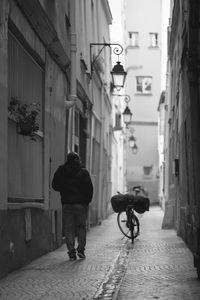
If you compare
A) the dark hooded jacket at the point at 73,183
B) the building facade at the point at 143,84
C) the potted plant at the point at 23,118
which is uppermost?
the building facade at the point at 143,84

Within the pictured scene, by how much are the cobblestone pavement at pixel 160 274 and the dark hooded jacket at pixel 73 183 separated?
1276 millimetres

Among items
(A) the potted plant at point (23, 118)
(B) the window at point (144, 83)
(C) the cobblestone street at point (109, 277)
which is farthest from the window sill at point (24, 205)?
(B) the window at point (144, 83)

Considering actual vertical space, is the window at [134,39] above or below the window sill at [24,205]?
above

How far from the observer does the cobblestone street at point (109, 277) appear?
280 inches

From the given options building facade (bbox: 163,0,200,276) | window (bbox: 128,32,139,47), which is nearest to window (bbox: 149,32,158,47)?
window (bbox: 128,32,139,47)

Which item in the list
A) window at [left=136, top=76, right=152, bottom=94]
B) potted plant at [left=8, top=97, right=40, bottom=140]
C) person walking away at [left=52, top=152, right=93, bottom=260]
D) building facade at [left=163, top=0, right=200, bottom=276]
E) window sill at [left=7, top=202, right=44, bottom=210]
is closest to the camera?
window sill at [left=7, top=202, right=44, bottom=210]

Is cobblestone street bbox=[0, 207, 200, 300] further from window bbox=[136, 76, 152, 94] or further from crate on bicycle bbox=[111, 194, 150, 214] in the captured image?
window bbox=[136, 76, 152, 94]

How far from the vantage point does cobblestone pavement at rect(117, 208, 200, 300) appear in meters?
7.12

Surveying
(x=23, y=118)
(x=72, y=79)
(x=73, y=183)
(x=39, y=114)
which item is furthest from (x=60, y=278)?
(x=72, y=79)

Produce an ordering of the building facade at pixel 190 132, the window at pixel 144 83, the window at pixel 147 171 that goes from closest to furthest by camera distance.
A: the building facade at pixel 190 132 < the window at pixel 147 171 < the window at pixel 144 83

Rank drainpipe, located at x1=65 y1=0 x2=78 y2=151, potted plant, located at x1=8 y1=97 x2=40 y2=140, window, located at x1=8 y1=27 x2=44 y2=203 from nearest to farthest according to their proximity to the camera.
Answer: potted plant, located at x1=8 y1=97 x2=40 y2=140 → window, located at x1=8 y1=27 x2=44 y2=203 → drainpipe, located at x1=65 y1=0 x2=78 y2=151

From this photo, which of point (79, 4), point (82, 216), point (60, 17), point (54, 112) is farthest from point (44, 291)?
point (79, 4)

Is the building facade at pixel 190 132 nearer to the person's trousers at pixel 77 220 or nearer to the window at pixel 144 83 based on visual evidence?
the person's trousers at pixel 77 220

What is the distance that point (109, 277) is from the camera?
27.7 feet
